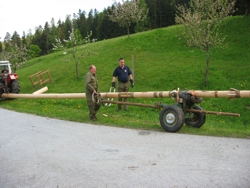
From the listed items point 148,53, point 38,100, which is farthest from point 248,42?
point 38,100

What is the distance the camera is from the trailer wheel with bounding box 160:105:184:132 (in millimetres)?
6938

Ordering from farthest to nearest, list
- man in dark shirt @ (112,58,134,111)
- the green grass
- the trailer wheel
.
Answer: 1. man in dark shirt @ (112,58,134,111)
2. the green grass
3. the trailer wheel

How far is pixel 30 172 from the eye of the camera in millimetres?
4773

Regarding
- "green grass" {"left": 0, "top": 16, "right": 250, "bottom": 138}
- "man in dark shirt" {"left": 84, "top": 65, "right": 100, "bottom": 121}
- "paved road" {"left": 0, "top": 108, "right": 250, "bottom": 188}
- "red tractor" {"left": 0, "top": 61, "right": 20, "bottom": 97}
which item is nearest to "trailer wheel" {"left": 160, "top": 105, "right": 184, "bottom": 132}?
"paved road" {"left": 0, "top": 108, "right": 250, "bottom": 188}

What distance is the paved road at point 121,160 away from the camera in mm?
4180

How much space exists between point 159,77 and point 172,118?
12.0 metres

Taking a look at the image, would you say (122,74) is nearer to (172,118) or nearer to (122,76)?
(122,76)

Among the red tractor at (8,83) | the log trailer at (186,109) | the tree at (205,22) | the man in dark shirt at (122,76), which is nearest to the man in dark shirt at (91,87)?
the man in dark shirt at (122,76)

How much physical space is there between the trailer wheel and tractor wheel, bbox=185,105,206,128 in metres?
0.82

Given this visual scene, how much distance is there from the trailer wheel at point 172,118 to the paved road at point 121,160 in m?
0.24

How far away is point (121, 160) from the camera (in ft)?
16.8

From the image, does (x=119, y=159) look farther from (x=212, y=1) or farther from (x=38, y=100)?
(x=212, y=1)

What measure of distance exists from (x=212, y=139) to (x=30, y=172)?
13.5ft

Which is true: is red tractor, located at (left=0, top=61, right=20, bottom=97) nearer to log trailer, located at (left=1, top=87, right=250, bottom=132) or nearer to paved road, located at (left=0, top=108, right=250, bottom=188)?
paved road, located at (left=0, top=108, right=250, bottom=188)
